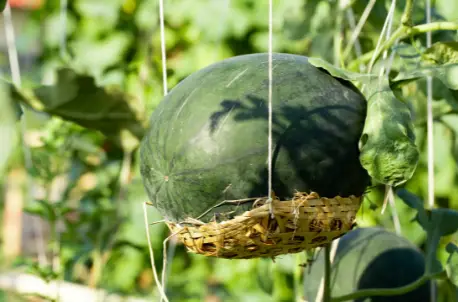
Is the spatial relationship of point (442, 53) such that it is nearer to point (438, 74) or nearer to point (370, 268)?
point (438, 74)

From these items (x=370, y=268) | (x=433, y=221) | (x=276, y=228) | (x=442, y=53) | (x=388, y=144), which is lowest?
(x=370, y=268)

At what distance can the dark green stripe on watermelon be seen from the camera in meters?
1.14

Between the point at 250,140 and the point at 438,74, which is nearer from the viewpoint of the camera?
the point at 250,140

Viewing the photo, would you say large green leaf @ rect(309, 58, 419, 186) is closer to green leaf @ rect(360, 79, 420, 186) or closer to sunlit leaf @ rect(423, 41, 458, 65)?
green leaf @ rect(360, 79, 420, 186)

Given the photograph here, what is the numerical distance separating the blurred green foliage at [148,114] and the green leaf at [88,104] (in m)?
0.47

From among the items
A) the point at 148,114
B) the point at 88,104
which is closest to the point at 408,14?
the point at 88,104

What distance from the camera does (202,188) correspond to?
1160 millimetres

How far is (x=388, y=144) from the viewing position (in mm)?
1146

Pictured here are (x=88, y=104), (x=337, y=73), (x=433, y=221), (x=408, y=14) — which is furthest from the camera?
(x=433, y=221)

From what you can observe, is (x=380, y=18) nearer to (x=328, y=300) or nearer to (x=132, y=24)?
(x=328, y=300)

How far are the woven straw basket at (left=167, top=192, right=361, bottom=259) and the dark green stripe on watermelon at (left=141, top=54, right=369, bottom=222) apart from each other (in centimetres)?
2

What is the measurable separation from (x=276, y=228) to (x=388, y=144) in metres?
0.20

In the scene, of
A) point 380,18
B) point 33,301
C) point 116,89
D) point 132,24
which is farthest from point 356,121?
point 33,301

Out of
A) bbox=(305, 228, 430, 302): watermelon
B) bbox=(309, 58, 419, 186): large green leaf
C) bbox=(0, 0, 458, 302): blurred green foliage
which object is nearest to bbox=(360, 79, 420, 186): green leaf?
bbox=(309, 58, 419, 186): large green leaf
